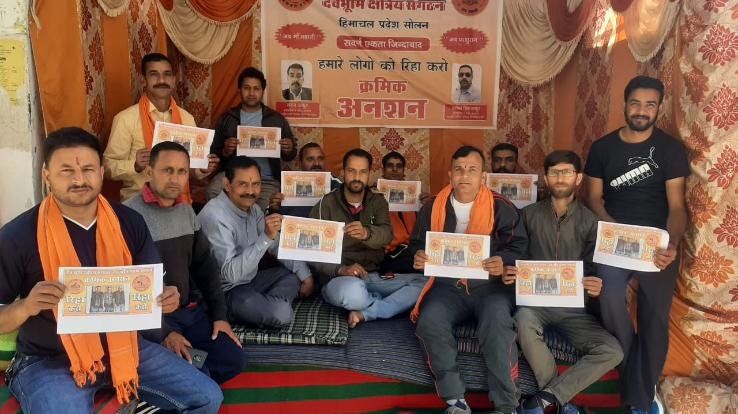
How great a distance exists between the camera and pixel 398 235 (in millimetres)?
5039

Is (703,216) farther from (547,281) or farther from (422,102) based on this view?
(422,102)

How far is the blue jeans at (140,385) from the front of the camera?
245cm

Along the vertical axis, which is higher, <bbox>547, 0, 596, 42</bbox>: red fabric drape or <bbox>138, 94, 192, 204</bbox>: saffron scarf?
<bbox>547, 0, 596, 42</bbox>: red fabric drape

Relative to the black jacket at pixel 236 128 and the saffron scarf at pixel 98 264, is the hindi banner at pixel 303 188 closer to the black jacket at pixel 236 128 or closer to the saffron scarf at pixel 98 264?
the black jacket at pixel 236 128

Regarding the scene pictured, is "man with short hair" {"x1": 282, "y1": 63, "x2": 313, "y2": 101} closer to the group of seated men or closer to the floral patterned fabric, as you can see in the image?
the group of seated men

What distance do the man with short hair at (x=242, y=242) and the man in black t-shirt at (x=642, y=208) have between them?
2.24 m

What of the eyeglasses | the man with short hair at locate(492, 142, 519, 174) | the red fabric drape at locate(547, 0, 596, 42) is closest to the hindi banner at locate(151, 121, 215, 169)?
the eyeglasses

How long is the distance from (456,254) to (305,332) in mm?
1172

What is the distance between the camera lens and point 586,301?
369 centimetres

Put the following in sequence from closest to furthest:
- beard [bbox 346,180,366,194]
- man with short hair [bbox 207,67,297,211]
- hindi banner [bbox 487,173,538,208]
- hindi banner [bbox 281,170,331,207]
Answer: beard [bbox 346,180,366,194] < hindi banner [bbox 281,170,331,207] < hindi banner [bbox 487,173,538,208] < man with short hair [bbox 207,67,297,211]

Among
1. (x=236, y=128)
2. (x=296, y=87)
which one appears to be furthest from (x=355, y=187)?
(x=296, y=87)

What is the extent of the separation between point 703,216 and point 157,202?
3526 millimetres

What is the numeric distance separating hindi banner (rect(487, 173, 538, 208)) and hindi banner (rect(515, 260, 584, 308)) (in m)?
1.53

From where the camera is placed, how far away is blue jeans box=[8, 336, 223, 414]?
2.45m
